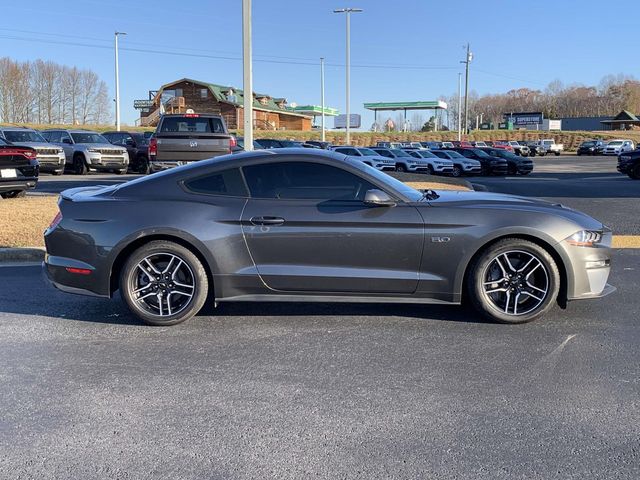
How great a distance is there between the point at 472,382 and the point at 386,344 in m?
0.90

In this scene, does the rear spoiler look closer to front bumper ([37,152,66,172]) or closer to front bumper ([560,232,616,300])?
front bumper ([560,232,616,300])

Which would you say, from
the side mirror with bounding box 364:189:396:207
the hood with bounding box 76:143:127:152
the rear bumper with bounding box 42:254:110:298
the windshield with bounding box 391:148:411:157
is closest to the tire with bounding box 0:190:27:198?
the rear bumper with bounding box 42:254:110:298

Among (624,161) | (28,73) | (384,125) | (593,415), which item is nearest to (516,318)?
(593,415)

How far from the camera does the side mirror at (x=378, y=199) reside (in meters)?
5.06

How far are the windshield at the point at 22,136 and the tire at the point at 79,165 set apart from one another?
157 centimetres

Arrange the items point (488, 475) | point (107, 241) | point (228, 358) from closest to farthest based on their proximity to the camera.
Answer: point (488, 475) → point (228, 358) → point (107, 241)

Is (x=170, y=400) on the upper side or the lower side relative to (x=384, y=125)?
lower

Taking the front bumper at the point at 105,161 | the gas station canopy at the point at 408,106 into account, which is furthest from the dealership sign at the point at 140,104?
the front bumper at the point at 105,161

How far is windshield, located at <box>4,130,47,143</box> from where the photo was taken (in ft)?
70.1

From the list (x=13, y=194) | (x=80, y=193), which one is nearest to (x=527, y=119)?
(x=13, y=194)

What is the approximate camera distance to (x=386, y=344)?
Answer: 4.81 metres

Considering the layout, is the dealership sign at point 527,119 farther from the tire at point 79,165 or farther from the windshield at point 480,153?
the tire at point 79,165

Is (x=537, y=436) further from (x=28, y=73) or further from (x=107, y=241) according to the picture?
(x=28, y=73)

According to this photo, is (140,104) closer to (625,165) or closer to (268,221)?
(625,165)
